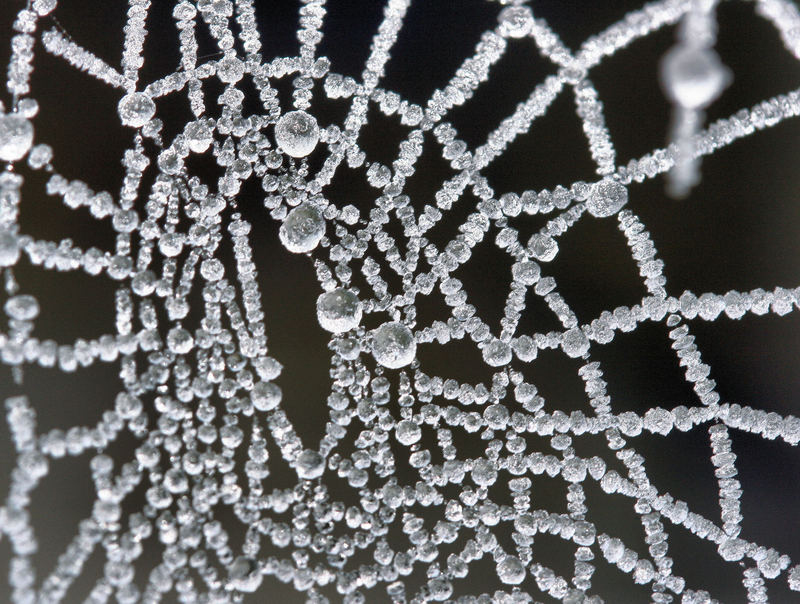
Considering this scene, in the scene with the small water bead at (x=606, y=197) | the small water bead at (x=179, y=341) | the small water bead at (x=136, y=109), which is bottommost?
the small water bead at (x=179, y=341)

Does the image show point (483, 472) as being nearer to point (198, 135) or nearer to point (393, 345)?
point (393, 345)

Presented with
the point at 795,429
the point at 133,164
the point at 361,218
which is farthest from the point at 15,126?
the point at 795,429

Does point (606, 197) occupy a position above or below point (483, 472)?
above

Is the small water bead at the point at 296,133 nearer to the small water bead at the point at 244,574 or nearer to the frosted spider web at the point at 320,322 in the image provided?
the frosted spider web at the point at 320,322

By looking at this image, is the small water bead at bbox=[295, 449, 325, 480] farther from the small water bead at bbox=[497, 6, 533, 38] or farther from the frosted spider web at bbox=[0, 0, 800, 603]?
the small water bead at bbox=[497, 6, 533, 38]

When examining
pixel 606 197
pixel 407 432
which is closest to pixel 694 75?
pixel 606 197

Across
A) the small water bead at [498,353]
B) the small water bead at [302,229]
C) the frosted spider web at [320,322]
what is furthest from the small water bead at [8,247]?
the small water bead at [498,353]
